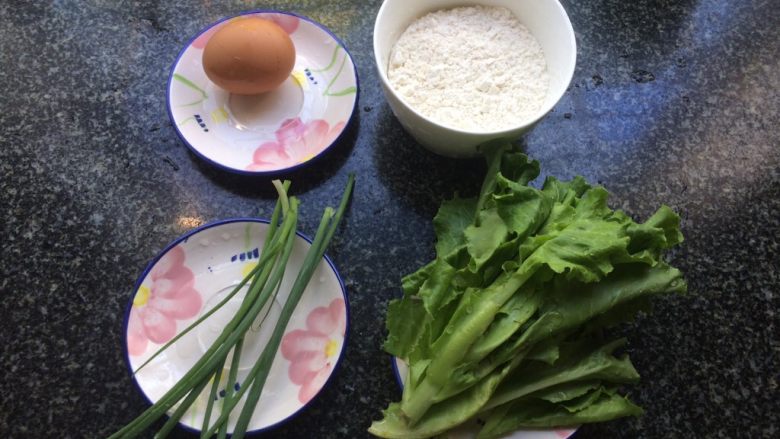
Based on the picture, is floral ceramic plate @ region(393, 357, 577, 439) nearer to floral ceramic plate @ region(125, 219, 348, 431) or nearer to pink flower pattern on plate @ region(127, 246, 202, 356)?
floral ceramic plate @ region(125, 219, 348, 431)

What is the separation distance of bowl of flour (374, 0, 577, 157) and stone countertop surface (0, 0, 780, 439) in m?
0.12

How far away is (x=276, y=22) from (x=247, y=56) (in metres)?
0.13

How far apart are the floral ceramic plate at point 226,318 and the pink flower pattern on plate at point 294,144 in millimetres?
105

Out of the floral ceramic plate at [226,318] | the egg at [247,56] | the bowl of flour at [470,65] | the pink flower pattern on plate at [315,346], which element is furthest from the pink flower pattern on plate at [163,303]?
the bowl of flour at [470,65]

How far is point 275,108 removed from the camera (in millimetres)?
987

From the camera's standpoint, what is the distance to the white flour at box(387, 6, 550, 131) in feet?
2.87

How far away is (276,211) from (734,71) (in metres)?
0.84

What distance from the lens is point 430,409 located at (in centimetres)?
75

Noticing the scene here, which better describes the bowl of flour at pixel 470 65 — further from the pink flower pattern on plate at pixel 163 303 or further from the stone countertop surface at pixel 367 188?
the pink flower pattern on plate at pixel 163 303

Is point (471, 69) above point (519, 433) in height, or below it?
above

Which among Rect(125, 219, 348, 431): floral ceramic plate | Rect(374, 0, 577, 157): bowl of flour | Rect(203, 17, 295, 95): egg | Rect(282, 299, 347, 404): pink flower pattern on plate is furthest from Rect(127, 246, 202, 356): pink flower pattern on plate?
Rect(374, 0, 577, 157): bowl of flour

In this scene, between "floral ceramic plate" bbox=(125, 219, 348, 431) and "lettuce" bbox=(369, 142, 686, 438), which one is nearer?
"lettuce" bbox=(369, 142, 686, 438)

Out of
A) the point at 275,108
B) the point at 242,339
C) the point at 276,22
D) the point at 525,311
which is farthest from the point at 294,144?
the point at 525,311

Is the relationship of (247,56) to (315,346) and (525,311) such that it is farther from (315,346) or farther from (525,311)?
(525,311)
